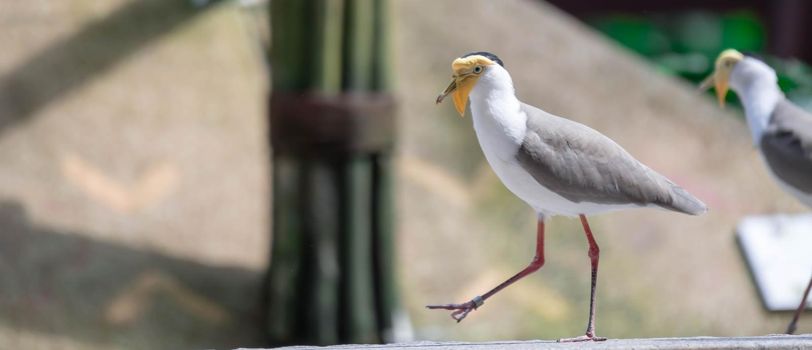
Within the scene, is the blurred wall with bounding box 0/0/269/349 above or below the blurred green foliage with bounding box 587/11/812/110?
below

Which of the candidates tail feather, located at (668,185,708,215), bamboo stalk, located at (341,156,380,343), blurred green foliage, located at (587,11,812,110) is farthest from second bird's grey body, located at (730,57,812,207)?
blurred green foliage, located at (587,11,812,110)

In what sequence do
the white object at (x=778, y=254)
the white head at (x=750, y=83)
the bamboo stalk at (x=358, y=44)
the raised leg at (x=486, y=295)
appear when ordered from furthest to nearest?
the white object at (x=778, y=254) → the bamboo stalk at (x=358, y=44) → the white head at (x=750, y=83) → the raised leg at (x=486, y=295)

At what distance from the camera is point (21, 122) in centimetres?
626

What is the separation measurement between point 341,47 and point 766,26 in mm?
6113

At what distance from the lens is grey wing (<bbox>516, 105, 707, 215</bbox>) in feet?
9.02

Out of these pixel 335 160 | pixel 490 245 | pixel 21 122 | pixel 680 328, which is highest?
pixel 21 122

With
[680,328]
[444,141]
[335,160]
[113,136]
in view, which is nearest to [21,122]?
[113,136]

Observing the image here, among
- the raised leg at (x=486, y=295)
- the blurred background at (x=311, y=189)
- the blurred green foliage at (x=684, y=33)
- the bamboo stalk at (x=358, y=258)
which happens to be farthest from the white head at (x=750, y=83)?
the blurred green foliage at (x=684, y=33)

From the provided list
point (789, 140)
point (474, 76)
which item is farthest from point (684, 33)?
point (474, 76)

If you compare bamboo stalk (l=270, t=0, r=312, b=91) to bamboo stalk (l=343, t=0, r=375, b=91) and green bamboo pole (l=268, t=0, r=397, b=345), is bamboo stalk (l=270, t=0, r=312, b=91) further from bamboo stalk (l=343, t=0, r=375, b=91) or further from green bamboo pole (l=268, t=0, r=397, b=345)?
bamboo stalk (l=343, t=0, r=375, b=91)

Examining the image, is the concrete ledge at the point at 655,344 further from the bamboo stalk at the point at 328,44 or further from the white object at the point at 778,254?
the white object at the point at 778,254

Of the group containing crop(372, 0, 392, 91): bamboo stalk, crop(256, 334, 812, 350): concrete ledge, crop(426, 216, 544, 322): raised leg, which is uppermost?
crop(372, 0, 392, 91): bamboo stalk

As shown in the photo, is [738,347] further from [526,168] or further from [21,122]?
[21,122]

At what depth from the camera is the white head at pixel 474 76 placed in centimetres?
259
